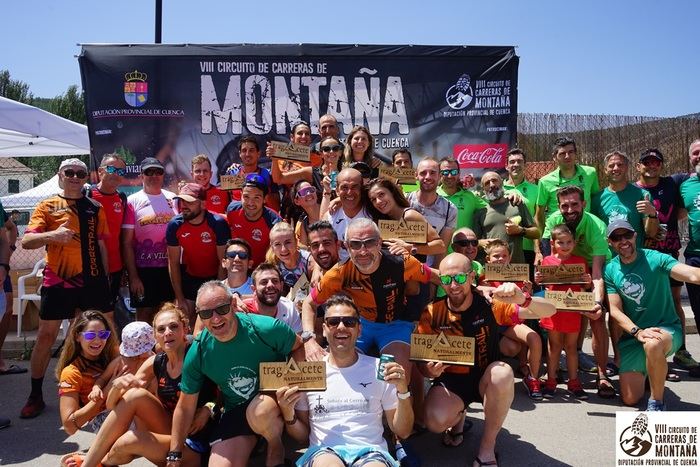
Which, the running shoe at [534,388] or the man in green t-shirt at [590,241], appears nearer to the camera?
the running shoe at [534,388]

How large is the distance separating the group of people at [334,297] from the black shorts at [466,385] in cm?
1

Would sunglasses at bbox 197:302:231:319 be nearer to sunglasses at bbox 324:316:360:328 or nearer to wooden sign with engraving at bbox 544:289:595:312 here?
sunglasses at bbox 324:316:360:328

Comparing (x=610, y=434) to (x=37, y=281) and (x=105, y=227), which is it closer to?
(x=105, y=227)

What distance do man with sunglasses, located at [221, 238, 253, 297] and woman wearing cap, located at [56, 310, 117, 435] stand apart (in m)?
1.04

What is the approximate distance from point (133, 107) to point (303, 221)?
12.9ft

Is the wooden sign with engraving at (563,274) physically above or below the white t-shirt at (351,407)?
above

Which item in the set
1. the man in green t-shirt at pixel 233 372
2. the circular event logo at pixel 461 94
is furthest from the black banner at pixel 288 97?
the man in green t-shirt at pixel 233 372

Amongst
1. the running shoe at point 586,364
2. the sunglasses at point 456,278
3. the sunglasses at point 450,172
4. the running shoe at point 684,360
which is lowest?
the running shoe at point 586,364

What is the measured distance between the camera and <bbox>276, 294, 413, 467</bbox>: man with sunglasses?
3299mm

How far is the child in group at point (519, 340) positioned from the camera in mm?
5125

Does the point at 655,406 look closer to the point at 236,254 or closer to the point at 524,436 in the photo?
the point at 524,436

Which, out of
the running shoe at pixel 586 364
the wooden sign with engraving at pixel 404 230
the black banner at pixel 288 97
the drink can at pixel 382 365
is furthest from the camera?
the black banner at pixel 288 97

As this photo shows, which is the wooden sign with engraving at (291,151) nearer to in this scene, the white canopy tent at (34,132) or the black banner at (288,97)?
the black banner at (288,97)

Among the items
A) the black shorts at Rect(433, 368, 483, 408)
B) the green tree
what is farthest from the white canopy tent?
the green tree
